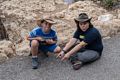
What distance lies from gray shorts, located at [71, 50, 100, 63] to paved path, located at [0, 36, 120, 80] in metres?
0.08

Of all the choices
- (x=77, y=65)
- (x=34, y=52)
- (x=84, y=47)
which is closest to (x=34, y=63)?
(x=34, y=52)

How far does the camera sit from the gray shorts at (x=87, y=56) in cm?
550

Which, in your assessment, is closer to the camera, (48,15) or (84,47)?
(84,47)

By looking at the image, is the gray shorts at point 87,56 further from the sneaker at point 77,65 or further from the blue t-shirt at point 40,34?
the blue t-shirt at point 40,34

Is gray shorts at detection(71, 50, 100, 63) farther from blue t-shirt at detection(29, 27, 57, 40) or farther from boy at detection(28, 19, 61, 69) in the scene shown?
blue t-shirt at detection(29, 27, 57, 40)

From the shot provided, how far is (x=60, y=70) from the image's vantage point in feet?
17.9

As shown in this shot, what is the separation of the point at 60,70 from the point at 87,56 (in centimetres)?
49

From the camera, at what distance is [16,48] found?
253 inches

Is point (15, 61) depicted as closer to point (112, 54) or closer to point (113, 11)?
point (112, 54)

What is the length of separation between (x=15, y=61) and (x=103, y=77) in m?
1.67

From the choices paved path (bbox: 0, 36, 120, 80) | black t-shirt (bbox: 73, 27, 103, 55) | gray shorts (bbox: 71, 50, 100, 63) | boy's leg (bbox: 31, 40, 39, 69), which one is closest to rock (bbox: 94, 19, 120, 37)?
paved path (bbox: 0, 36, 120, 80)

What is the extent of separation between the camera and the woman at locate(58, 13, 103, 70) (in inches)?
217

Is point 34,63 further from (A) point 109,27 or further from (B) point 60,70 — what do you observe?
(A) point 109,27

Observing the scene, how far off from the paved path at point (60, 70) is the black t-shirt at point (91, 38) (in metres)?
0.23
